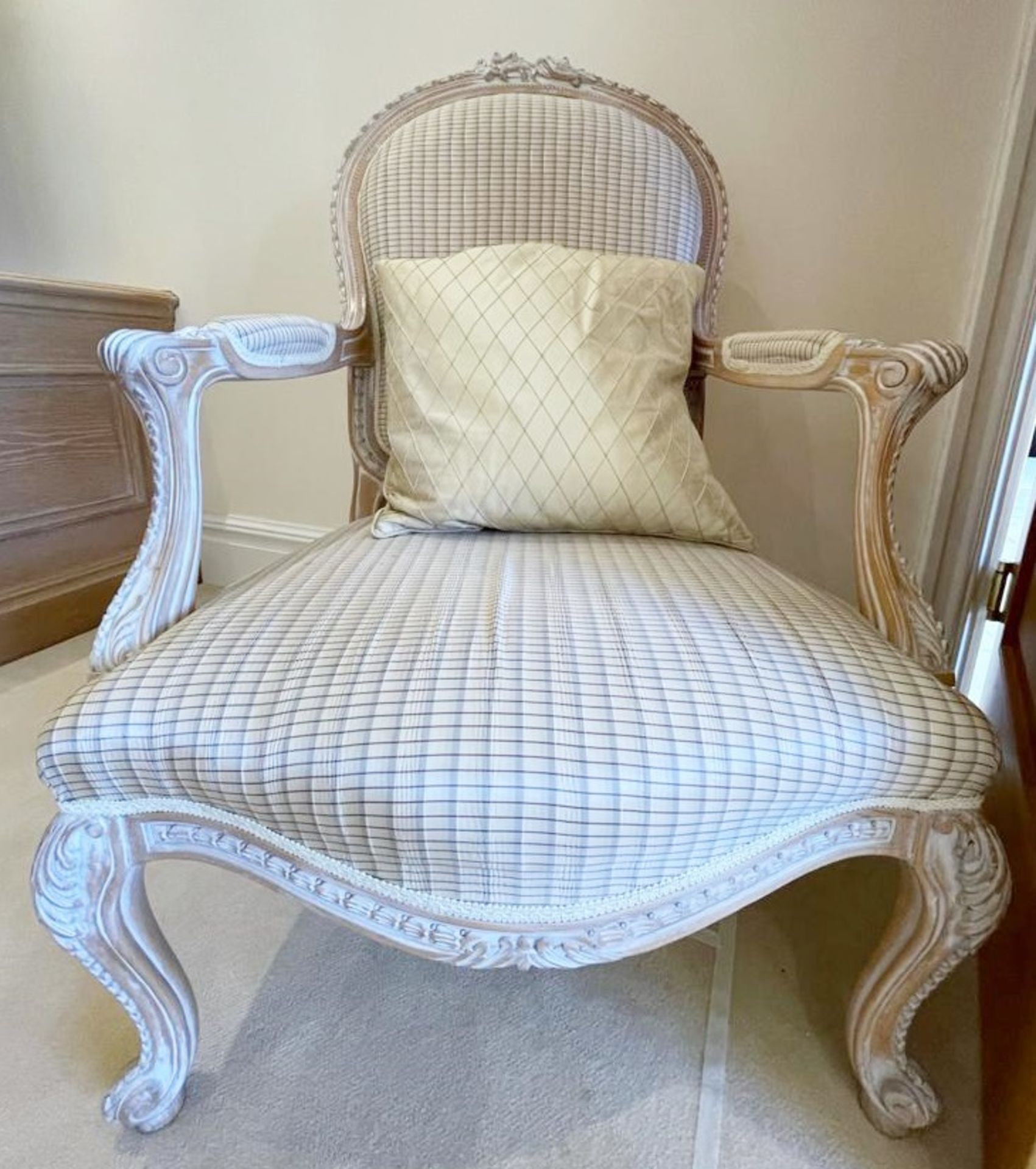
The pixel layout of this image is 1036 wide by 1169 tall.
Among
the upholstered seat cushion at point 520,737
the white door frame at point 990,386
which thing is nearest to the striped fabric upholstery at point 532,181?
the white door frame at point 990,386

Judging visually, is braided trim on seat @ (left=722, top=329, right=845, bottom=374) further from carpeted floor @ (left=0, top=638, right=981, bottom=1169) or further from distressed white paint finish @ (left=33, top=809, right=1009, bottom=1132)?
carpeted floor @ (left=0, top=638, right=981, bottom=1169)

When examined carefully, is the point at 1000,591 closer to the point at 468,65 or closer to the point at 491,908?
the point at 491,908

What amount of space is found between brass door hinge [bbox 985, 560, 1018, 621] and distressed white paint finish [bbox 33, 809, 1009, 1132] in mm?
683

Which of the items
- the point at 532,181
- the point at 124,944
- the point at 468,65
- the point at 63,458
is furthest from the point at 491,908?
the point at 63,458

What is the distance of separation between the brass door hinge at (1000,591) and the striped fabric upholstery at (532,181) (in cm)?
68

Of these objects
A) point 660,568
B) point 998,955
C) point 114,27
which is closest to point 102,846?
point 660,568

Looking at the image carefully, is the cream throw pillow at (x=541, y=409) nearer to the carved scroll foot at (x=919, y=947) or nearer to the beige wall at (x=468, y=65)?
the carved scroll foot at (x=919, y=947)

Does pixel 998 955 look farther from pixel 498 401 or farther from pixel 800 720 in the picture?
pixel 498 401

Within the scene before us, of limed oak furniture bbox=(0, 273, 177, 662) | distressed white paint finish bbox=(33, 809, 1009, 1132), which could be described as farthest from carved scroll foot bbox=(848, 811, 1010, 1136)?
limed oak furniture bbox=(0, 273, 177, 662)

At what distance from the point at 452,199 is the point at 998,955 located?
1088mm

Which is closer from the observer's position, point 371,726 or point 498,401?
point 371,726

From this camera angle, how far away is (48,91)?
5.09 ft

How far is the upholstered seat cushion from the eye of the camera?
Answer: 48cm

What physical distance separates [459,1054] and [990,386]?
1.13 meters
